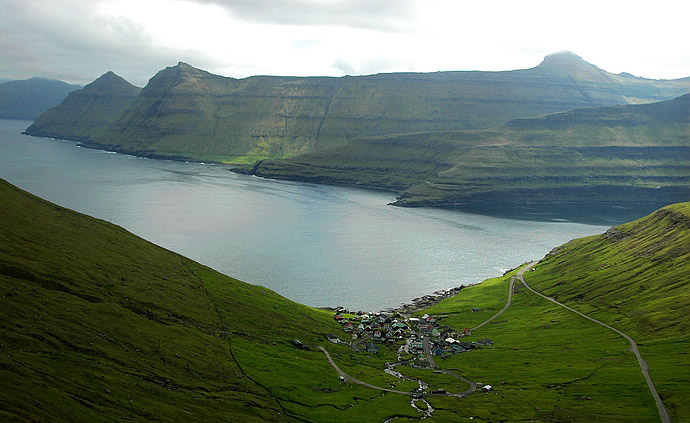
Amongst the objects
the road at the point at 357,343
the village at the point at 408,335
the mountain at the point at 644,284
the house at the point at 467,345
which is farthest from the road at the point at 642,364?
the road at the point at 357,343

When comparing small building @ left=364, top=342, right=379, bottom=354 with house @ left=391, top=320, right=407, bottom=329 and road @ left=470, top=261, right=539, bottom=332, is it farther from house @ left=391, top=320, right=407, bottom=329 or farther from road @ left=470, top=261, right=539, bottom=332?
road @ left=470, top=261, right=539, bottom=332

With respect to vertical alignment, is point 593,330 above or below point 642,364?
below

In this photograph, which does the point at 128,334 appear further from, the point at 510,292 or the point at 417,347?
the point at 510,292

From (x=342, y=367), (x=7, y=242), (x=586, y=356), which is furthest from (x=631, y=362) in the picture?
(x=7, y=242)

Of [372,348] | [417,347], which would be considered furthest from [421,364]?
[417,347]

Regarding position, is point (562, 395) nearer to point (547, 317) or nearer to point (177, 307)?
point (547, 317)

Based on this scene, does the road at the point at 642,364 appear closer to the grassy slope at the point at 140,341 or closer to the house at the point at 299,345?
the grassy slope at the point at 140,341

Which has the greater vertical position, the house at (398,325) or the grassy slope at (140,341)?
the grassy slope at (140,341)

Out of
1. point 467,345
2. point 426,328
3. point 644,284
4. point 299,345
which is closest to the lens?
point 299,345
